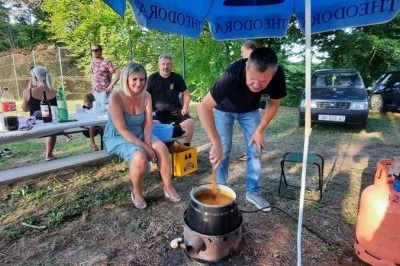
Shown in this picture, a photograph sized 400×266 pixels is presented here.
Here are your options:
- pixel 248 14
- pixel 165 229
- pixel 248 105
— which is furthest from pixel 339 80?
pixel 165 229

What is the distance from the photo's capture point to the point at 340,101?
21.7 ft

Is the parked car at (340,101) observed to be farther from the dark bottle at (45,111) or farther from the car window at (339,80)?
the dark bottle at (45,111)

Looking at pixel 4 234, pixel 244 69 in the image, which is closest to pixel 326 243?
pixel 244 69

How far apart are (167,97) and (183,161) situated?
1.23 m

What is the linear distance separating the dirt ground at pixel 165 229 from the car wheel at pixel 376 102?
641 centimetres

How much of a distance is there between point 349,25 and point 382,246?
219 cm

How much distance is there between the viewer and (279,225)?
107 inches

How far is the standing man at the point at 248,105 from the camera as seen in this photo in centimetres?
219

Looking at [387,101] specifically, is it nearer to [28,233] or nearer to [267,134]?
[267,134]

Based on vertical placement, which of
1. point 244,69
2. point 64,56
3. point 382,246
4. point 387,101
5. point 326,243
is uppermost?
point 64,56

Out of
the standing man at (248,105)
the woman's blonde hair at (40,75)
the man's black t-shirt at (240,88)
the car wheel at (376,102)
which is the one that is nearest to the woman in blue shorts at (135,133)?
the standing man at (248,105)

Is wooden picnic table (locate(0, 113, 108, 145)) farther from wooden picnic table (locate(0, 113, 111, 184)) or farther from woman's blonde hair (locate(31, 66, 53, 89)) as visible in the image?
woman's blonde hair (locate(31, 66, 53, 89))

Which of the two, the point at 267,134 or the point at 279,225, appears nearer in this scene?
the point at 279,225

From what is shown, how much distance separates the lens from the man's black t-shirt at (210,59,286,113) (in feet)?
8.06
